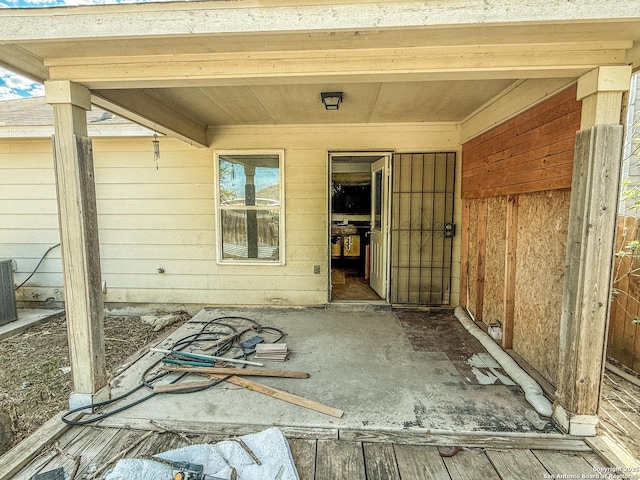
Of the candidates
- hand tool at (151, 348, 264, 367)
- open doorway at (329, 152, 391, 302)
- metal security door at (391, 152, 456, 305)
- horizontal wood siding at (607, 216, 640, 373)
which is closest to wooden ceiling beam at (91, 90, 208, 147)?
open doorway at (329, 152, 391, 302)

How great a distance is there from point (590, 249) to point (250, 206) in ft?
12.1

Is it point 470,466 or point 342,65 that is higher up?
point 342,65

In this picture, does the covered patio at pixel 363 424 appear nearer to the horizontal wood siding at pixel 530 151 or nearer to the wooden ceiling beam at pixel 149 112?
the horizontal wood siding at pixel 530 151

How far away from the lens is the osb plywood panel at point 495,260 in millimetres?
3197

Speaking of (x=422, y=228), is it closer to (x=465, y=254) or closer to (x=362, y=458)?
(x=465, y=254)

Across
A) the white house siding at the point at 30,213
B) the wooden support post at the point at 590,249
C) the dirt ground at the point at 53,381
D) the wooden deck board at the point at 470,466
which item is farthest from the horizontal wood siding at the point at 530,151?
the white house siding at the point at 30,213

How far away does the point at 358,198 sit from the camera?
7.69 m

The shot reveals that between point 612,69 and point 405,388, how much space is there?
2.39 metres

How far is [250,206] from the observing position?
14.6 feet

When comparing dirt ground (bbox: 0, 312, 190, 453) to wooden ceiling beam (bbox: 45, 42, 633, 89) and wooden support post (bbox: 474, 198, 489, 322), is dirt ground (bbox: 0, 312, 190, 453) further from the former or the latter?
wooden support post (bbox: 474, 198, 489, 322)

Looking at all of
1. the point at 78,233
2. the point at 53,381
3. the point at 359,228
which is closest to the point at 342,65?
the point at 78,233

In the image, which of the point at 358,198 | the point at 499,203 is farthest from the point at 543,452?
the point at 358,198

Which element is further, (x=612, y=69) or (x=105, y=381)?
(x=105, y=381)

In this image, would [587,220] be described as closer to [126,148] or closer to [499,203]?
[499,203]
